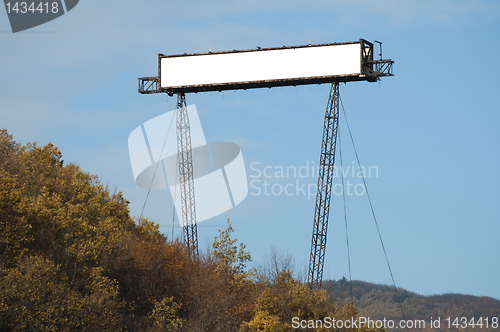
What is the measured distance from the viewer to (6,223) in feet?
97.1

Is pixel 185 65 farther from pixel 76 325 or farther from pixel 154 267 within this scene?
pixel 76 325

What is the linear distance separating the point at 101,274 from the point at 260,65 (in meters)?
20.1

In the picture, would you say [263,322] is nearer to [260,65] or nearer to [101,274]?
[101,274]

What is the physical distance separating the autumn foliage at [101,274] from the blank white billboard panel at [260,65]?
35.5 ft

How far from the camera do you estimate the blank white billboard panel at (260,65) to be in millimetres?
43031

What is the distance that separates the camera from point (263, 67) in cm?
4472

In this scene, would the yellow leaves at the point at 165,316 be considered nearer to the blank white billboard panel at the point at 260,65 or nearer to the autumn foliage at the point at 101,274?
the autumn foliage at the point at 101,274

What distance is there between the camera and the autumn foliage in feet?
93.6

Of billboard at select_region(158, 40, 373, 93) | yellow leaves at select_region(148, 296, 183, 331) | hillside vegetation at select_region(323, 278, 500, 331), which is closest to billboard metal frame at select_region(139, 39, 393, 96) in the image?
billboard at select_region(158, 40, 373, 93)

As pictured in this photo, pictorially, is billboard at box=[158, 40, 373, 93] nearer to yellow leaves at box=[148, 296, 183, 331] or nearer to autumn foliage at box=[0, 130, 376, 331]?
autumn foliage at box=[0, 130, 376, 331]

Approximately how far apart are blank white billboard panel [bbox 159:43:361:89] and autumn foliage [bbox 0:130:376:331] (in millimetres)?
10835

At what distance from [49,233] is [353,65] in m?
23.9

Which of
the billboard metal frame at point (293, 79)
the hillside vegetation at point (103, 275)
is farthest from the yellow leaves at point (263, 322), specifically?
the billboard metal frame at point (293, 79)

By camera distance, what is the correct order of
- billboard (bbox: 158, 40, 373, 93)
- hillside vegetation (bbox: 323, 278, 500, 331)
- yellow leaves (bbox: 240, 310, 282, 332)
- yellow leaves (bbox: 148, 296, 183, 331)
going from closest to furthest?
yellow leaves (bbox: 240, 310, 282, 332)
yellow leaves (bbox: 148, 296, 183, 331)
billboard (bbox: 158, 40, 373, 93)
hillside vegetation (bbox: 323, 278, 500, 331)
